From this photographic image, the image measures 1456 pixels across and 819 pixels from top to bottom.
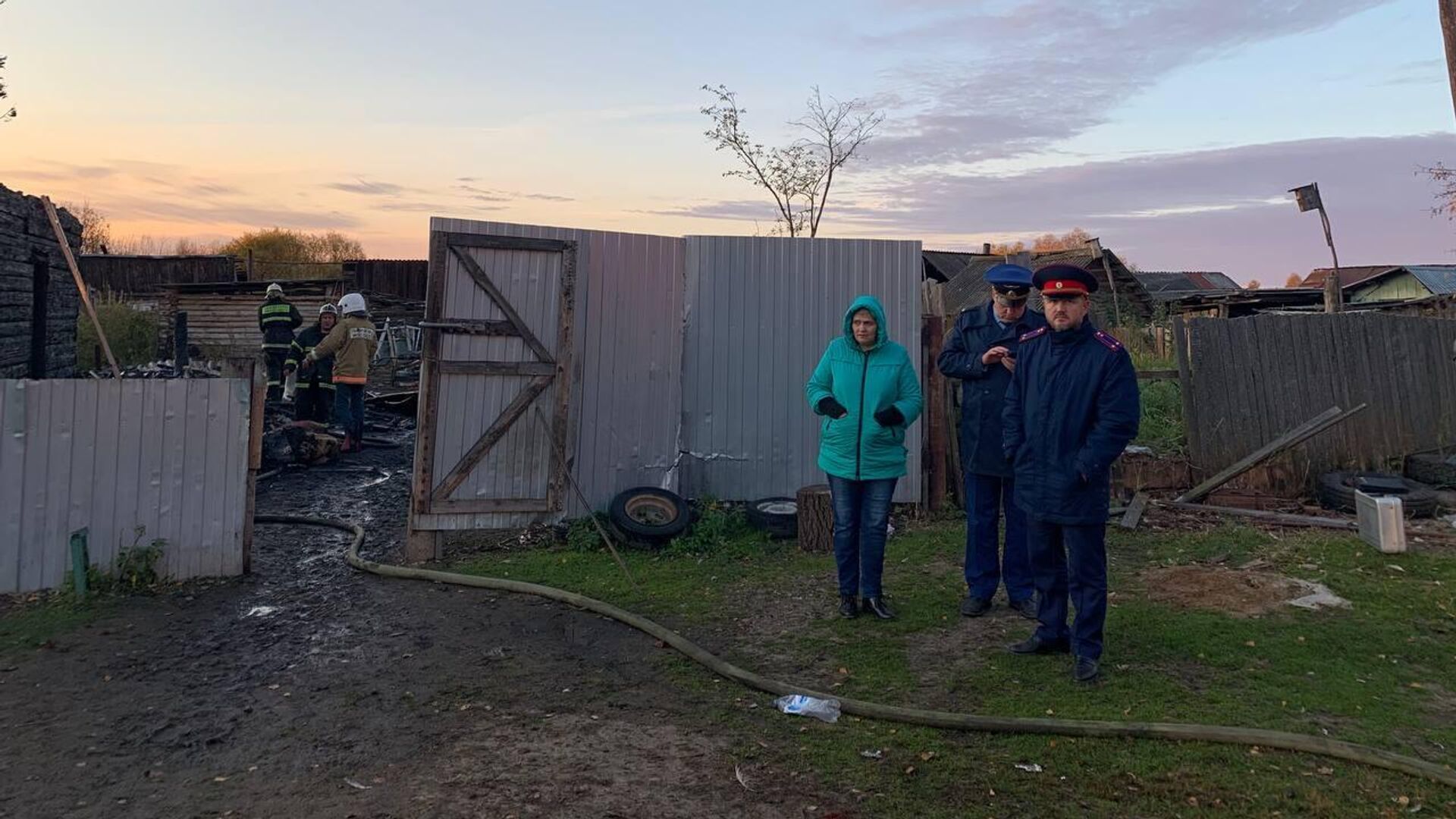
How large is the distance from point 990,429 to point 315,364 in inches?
361

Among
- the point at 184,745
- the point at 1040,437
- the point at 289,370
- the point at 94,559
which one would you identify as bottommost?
the point at 184,745

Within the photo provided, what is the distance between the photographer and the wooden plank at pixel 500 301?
6773 mm

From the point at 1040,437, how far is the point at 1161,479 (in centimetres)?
504

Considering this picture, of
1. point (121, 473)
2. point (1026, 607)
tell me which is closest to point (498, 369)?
point (121, 473)

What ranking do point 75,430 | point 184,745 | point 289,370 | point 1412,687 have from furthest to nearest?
point 289,370
point 75,430
point 1412,687
point 184,745

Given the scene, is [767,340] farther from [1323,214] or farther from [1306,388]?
[1323,214]

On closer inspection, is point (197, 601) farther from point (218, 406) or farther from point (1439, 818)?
point (1439, 818)

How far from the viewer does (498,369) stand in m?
6.93

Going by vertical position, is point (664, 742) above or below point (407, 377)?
below

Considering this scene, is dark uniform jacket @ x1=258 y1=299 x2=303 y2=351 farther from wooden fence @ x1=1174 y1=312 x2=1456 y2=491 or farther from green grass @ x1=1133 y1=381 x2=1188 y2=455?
wooden fence @ x1=1174 y1=312 x2=1456 y2=491

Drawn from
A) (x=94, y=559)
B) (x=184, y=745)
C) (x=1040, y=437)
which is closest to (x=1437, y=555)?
(x=1040, y=437)

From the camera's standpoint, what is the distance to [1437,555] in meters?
6.51

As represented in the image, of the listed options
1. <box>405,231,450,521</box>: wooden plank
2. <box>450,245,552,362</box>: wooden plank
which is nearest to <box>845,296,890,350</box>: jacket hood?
<box>450,245,552,362</box>: wooden plank

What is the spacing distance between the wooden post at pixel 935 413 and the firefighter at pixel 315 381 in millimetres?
7363
